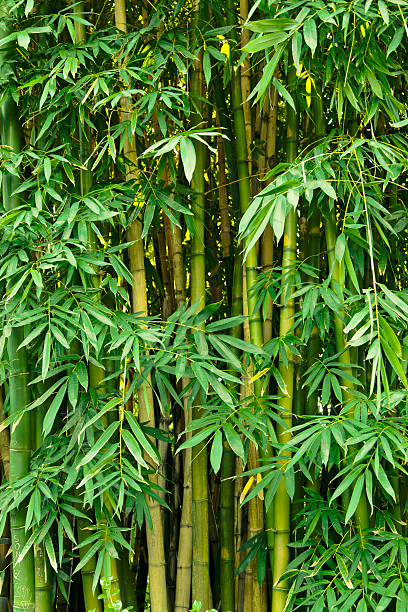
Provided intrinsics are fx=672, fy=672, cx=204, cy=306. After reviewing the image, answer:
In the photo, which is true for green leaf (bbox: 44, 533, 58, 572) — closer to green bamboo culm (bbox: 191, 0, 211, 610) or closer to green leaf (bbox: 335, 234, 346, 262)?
green bamboo culm (bbox: 191, 0, 211, 610)

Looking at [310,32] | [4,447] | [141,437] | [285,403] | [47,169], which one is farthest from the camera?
[4,447]

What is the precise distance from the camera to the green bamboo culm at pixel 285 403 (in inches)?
71.1

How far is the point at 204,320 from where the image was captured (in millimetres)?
1696

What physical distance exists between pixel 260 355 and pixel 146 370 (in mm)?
339

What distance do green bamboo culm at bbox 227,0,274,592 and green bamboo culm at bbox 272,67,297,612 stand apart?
34 millimetres

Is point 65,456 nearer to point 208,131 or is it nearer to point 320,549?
point 320,549

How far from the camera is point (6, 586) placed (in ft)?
7.10

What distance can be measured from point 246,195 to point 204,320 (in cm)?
48

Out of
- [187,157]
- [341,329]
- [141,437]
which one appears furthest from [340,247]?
[141,437]

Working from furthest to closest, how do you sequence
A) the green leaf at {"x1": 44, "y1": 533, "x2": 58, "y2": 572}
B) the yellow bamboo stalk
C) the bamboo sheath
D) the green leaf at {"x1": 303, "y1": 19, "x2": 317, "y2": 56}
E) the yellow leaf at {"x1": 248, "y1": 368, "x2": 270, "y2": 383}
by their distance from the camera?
the yellow bamboo stalk, the bamboo sheath, the yellow leaf at {"x1": 248, "y1": 368, "x2": 270, "y2": 383}, the green leaf at {"x1": 44, "y1": 533, "x2": 58, "y2": 572}, the green leaf at {"x1": 303, "y1": 19, "x2": 317, "y2": 56}

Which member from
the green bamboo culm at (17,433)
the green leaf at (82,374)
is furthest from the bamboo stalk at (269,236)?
the green bamboo culm at (17,433)

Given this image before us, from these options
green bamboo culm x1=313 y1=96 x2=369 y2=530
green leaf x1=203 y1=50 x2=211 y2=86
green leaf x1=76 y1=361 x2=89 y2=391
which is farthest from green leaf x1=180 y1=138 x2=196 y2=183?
green leaf x1=76 y1=361 x2=89 y2=391

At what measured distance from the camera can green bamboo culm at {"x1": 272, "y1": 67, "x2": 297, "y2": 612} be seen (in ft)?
5.92

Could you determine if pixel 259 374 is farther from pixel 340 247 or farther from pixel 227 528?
pixel 227 528
